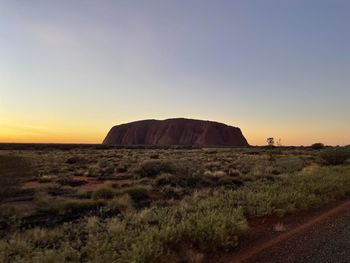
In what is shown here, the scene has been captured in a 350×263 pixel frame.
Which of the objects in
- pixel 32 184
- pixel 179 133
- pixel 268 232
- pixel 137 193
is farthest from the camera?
pixel 179 133

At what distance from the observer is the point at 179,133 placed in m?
161

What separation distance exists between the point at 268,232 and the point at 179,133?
15049cm

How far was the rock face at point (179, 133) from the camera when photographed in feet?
507

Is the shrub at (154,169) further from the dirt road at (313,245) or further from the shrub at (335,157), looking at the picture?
the dirt road at (313,245)

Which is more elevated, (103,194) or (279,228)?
(103,194)

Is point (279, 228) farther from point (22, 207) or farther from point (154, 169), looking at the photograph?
point (154, 169)

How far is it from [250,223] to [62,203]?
733 cm

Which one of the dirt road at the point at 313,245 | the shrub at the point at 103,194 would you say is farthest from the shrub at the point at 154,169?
the dirt road at the point at 313,245

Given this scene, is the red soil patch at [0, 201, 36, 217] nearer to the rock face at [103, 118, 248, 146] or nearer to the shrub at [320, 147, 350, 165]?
the shrub at [320, 147, 350, 165]

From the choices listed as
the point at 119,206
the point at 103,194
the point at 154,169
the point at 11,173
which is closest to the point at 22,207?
the point at 11,173

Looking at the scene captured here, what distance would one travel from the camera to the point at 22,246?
846 cm

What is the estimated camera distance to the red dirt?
26.9 feet

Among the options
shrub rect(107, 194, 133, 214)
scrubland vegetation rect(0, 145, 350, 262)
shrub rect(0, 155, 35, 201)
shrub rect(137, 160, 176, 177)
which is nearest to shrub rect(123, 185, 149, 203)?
scrubland vegetation rect(0, 145, 350, 262)

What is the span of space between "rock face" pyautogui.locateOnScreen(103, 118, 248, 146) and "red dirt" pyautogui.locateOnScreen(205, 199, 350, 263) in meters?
137
